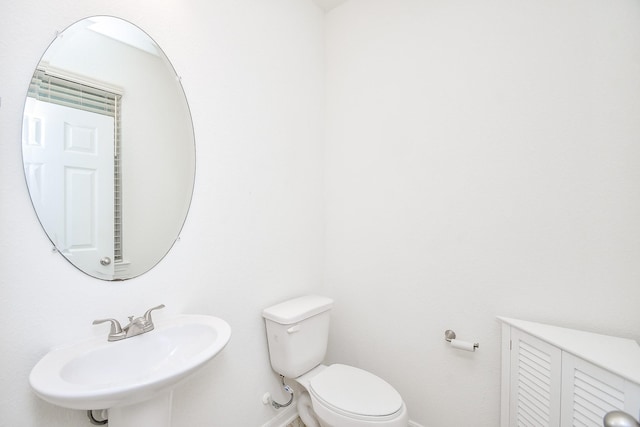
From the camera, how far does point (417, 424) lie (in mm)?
1529

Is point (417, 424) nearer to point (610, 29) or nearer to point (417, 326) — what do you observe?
point (417, 326)

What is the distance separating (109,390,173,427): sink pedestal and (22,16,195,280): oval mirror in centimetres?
43

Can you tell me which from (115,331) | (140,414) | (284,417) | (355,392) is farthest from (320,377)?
(115,331)

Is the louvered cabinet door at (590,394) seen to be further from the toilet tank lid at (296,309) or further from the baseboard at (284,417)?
the baseboard at (284,417)

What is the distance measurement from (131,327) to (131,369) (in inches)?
5.5

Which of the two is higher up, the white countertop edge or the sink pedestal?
the white countertop edge

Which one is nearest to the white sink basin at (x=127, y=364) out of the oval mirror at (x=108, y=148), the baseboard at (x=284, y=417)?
the oval mirror at (x=108, y=148)

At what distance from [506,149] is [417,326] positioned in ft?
3.36

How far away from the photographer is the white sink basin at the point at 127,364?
685 millimetres

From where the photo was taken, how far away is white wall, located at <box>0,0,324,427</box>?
2.72 feet

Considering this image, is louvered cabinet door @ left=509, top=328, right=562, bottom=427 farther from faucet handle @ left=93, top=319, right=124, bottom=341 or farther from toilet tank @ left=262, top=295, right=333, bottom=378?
faucet handle @ left=93, top=319, right=124, bottom=341

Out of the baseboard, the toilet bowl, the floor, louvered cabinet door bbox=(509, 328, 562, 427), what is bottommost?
the floor

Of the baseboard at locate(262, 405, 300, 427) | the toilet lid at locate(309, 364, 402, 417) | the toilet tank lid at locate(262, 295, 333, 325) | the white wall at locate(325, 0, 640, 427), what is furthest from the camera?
the baseboard at locate(262, 405, 300, 427)

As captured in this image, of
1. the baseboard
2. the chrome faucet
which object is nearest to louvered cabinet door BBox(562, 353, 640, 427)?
the baseboard
